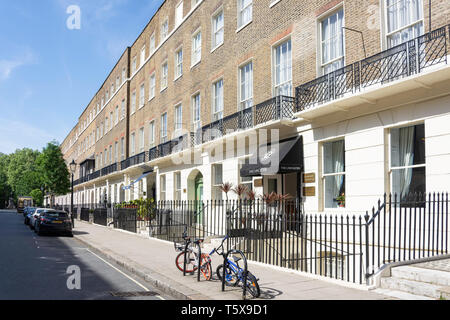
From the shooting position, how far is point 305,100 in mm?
14102

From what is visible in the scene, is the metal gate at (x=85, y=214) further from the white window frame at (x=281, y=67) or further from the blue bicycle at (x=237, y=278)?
the blue bicycle at (x=237, y=278)

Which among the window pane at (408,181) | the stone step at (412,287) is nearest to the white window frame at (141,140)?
the window pane at (408,181)

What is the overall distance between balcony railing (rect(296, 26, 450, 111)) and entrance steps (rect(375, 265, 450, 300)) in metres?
4.82

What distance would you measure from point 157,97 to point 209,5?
9.14m

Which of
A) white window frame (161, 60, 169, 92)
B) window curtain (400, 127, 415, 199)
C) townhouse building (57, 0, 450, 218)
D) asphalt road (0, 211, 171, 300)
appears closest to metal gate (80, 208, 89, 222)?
townhouse building (57, 0, 450, 218)

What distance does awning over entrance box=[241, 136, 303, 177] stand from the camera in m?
14.0

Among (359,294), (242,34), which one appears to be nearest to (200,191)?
(242,34)

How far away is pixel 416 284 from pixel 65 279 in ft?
23.7

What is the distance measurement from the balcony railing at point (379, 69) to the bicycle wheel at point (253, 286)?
6290 mm

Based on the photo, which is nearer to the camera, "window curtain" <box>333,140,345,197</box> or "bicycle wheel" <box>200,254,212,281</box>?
"bicycle wheel" <box>200,254,212,281</box>

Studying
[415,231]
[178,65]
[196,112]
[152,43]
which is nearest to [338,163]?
[415,231]

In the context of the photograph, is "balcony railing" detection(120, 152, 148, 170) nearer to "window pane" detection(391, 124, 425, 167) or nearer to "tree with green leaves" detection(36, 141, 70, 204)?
"window pane" detection(391, 124, 425, 167)

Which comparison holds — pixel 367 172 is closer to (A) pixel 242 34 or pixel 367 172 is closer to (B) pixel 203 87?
(A) pixel 242 34

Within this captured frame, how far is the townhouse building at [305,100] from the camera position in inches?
410
